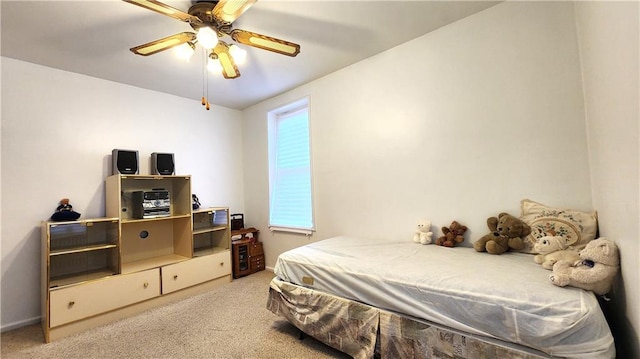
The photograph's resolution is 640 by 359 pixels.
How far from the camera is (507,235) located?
1.78 meters

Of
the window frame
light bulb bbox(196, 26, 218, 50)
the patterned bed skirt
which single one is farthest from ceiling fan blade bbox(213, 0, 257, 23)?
the patterned bed skirt

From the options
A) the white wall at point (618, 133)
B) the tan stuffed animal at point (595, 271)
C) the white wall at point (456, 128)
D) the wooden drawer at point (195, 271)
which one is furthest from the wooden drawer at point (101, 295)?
the white wall at point (618, 133)

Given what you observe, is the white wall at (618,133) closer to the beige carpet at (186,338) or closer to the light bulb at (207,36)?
the beige carpet at (186,338)

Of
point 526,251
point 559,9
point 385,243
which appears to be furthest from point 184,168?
point 559,9

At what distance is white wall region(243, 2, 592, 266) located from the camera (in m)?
1.74

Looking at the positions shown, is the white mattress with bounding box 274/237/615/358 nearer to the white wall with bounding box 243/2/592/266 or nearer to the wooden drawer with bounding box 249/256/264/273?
the white wall with bounding box 243/2/592/266

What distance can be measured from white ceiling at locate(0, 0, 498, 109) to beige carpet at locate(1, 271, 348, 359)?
2.52 m

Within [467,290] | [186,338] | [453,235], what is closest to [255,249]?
[186,338]

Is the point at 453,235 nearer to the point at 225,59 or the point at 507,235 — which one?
the point at 507,235

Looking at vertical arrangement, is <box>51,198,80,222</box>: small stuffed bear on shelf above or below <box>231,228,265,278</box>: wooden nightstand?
above

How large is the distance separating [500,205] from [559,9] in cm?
141

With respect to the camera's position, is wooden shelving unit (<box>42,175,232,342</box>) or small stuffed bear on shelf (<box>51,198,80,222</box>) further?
small stuffed bear on shelf (<box>51,198,80,222</box>)

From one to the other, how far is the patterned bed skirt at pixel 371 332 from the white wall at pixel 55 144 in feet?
7.93

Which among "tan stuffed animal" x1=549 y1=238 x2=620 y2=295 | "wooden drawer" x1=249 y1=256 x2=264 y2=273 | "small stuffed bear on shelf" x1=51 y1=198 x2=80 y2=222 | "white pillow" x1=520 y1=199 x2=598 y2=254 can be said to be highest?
"small stuffed bear on shelf" x1=51 y1=198 x2=80 y2=222
